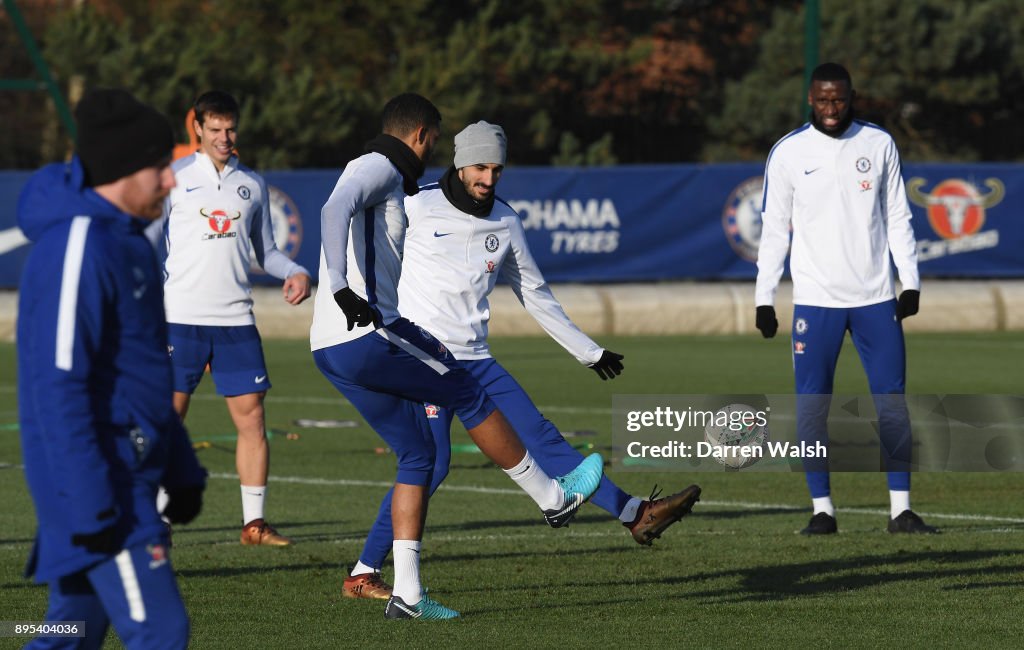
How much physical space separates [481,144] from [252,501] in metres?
2.86

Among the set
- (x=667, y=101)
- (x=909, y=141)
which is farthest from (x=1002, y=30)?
(x=667, y=101)

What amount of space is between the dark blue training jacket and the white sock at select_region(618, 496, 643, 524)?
3409 mm

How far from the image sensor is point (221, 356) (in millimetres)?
9727

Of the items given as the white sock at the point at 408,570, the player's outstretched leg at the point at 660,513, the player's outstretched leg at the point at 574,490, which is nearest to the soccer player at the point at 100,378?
the white sock at the point at 408,570

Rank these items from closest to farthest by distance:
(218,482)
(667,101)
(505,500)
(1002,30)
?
1. (505,500)
2. (218,482)
3. (1002,30)
4. (667,101)

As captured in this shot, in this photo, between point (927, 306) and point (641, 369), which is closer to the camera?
point (641, 369)

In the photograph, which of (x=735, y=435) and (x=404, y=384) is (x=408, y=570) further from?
(x=735, y=435)

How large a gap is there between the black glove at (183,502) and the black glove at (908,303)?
18.2 feet

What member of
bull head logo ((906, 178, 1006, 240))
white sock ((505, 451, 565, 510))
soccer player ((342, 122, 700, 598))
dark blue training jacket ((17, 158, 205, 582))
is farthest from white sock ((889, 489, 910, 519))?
bull head logo ((906, 178, 1006, 240))

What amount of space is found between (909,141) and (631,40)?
685 cm

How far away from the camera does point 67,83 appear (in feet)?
115

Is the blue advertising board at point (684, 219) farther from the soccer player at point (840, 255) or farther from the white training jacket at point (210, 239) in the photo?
the white training jacket at point (210, 239)

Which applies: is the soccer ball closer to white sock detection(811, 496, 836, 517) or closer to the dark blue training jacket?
white sock detection(811, 496, 836, 517)

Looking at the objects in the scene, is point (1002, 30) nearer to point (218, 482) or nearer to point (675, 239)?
point (675, 239)
